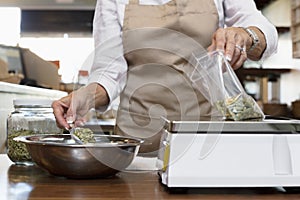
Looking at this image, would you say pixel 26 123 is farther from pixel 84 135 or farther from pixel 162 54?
pixel 162 54

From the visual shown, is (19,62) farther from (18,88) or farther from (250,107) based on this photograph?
(250,107)

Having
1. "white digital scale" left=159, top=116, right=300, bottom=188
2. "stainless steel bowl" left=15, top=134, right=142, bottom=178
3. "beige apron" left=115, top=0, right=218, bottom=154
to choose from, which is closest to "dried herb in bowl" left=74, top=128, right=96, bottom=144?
"stainless steel bowl" left=15, top=134, right=142, bottom=178

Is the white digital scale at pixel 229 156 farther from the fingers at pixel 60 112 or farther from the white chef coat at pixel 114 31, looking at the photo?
the white chef coat at pixel 114 31

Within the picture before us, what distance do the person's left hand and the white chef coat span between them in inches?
12.4

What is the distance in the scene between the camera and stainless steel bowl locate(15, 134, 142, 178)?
2.63ft

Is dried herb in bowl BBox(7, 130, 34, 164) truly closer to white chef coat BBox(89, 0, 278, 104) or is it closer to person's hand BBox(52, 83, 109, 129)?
person's hand BBox(52, 83, 109, 129)

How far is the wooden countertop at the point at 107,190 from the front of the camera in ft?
2.39

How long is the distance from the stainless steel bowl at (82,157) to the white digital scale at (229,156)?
0.12 m

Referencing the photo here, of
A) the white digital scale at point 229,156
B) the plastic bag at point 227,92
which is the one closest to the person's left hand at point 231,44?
the plastic bag at point 227,92

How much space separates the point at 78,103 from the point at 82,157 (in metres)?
0.34

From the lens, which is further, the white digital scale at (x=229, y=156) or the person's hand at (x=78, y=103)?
the person's hand at (x=78, y=103)

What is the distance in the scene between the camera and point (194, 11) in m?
1.39

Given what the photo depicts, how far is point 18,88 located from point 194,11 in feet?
3.15

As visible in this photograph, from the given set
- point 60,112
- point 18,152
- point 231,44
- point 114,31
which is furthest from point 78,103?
point 231,44
